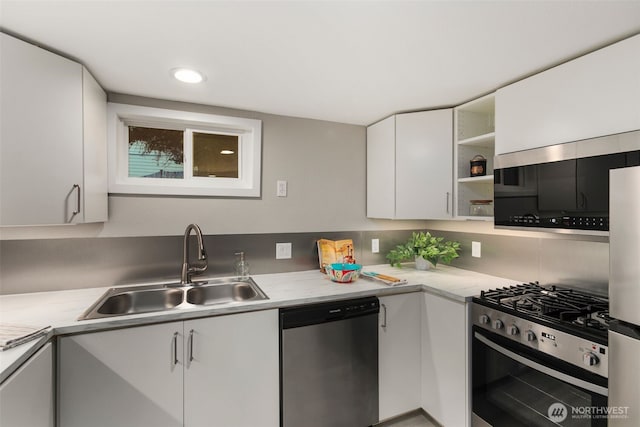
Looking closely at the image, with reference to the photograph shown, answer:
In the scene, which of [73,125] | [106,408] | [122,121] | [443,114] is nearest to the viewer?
[106,408]

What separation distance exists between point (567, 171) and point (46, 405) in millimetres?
2429

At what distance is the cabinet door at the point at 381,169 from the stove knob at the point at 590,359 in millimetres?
1324

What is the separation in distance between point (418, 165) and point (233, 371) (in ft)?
5.78

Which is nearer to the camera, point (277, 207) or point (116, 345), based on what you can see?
point (116, 345)

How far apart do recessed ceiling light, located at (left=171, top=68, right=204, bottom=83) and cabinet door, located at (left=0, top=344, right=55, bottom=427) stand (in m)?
1.36

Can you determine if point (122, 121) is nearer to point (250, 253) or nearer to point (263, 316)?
point (250, 253)

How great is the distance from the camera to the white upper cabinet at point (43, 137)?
1.24 metres

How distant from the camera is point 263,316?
62.7 inches

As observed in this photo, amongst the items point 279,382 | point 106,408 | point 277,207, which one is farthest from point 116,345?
point 277,207

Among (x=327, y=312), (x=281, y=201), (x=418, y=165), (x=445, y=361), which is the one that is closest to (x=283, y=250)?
(x=281, y=201)

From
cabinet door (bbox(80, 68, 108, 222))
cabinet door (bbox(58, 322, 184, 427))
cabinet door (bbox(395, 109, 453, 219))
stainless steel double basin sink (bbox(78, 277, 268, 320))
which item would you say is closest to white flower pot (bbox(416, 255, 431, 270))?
cabinet door (bbox(395, 109, 453, 219))

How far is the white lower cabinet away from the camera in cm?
130

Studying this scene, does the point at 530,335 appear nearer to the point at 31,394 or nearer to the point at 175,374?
the point at 175,374

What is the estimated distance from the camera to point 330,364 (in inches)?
67.2
